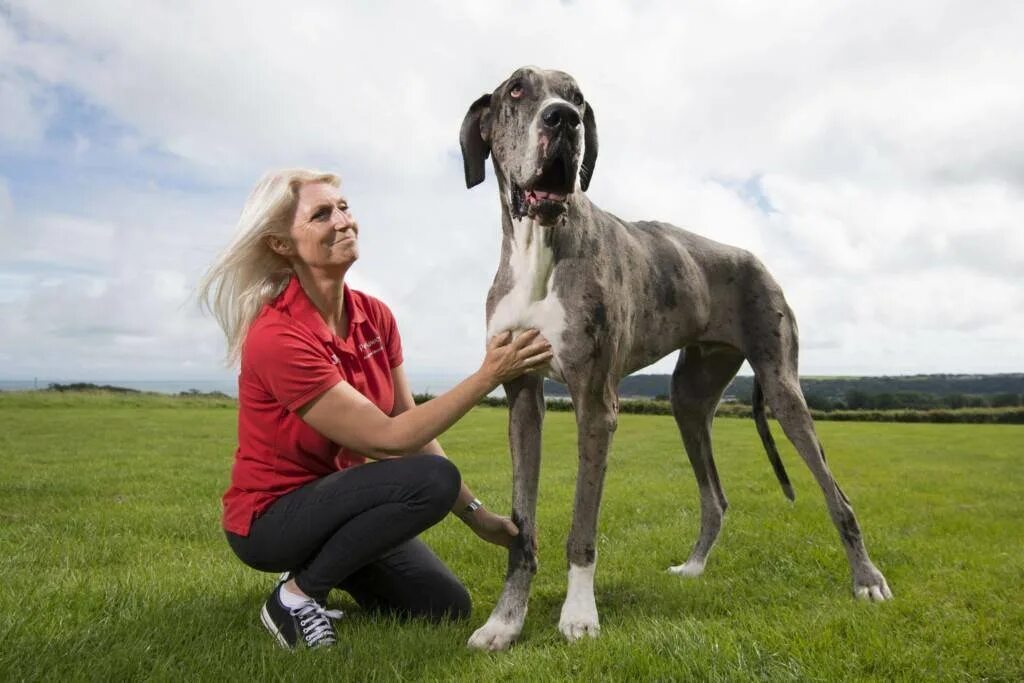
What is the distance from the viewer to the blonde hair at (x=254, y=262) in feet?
13.1

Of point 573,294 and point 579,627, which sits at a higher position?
point 573,294

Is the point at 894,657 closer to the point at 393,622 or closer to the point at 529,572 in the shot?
the point at 529,572

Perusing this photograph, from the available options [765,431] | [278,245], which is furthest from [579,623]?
[765,431]

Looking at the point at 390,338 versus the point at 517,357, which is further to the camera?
the point at 390,338

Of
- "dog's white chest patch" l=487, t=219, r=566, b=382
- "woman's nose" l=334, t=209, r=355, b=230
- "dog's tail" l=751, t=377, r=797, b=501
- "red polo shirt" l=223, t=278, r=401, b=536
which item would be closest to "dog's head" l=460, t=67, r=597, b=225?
"dog's white chest patch" l=487, t=219, r=566, b=382

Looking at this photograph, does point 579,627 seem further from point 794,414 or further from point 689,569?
point 794,414

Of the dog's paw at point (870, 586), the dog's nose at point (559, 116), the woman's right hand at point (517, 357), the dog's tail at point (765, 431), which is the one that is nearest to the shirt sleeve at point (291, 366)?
the woman's right hand at point (517, 357)

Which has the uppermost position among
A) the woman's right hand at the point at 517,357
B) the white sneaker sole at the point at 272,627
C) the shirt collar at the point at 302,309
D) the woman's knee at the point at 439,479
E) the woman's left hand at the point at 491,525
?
the shirt collar at the point at 302,309

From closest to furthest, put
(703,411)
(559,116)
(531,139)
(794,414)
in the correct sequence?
1. (559,116)
2. (531,139)
3. (794,414)
4. (703,411)

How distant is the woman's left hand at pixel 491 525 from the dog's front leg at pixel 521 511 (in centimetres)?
7

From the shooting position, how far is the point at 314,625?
12.2ft

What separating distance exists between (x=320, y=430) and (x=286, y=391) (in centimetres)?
24

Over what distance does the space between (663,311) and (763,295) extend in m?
0.95

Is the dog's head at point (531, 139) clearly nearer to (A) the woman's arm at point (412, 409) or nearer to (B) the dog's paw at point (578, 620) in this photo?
(A) the woman's arm at point (412, 409)
